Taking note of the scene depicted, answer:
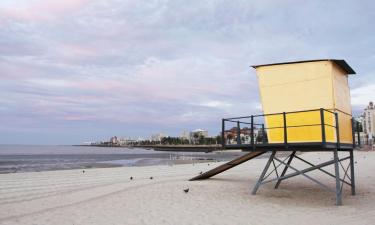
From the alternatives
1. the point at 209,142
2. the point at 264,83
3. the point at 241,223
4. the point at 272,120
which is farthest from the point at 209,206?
the point at 209,142

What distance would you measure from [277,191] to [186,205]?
4300 millimetres

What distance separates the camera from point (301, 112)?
11977 mm

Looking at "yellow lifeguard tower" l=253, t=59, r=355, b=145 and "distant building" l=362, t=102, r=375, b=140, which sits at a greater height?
"distant building" l=362, t=102, r=375, b=140

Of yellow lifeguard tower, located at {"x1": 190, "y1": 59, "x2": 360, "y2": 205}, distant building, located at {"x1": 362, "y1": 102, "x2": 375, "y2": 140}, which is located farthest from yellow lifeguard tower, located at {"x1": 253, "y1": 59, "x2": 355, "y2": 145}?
distant building, located at {"x1": 362, "y1": 102, "x2": 375, "y2": 140}

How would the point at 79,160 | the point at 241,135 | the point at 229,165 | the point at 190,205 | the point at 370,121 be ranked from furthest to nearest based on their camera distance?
the point at 370,121 → the point at 79,160 → the point at 229,165 → the point at 241,135 → the point at 190,205

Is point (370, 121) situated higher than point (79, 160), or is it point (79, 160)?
point (370, 121)

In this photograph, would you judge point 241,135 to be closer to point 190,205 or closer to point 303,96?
point 303,96

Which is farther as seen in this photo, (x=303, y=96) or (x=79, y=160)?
(x=79, y=160)

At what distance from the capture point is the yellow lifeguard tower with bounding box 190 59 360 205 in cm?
1161

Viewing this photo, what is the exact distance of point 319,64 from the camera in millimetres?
11883

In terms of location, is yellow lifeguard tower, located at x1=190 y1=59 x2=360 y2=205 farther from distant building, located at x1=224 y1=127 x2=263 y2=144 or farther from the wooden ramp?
the wooden ramp

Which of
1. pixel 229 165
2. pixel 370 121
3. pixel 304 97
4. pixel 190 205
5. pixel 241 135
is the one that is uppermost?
pixel 370 121

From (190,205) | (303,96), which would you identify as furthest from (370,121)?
(190,205)

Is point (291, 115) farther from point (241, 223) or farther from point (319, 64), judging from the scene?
point (241, 223)
